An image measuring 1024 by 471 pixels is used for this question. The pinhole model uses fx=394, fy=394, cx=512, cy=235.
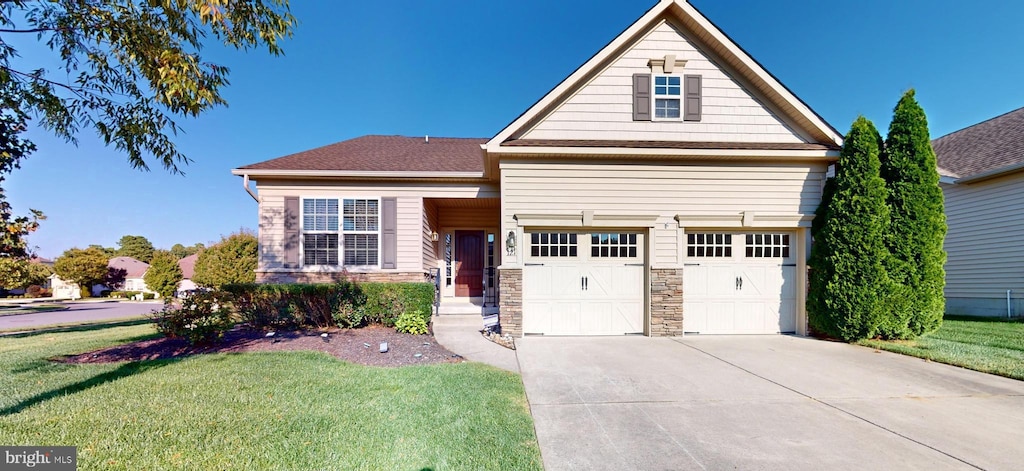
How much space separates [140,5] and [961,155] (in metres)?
20.1

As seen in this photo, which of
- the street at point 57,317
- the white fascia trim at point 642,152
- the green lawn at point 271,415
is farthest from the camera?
the street at point 57,317

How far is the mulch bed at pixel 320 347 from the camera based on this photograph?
6316 mm

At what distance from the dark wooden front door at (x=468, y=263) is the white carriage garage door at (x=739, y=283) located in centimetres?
604

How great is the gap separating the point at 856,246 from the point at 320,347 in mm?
9958

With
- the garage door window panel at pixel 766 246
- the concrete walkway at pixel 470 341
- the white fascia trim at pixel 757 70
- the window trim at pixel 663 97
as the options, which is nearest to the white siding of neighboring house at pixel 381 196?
the concrete walkway at pixel 470 341

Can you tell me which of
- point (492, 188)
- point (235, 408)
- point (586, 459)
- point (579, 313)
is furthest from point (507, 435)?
point (492, 188)

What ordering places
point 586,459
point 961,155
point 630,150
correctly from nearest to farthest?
point 586,459, point 630,150, point 961,155

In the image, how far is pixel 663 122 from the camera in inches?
325

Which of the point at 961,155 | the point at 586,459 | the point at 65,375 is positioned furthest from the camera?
the point at 961,155

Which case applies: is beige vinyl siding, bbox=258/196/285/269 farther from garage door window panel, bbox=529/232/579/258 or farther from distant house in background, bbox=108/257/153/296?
distant house in background, bbox=108/257/153/296

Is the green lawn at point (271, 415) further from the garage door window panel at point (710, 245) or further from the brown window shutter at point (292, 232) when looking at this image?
the garage door window panel at point (710, 245)

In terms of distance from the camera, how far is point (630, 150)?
311 inches

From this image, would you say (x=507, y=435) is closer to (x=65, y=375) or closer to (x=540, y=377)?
(x=540, y=377)

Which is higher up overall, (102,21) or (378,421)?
(102,21)
